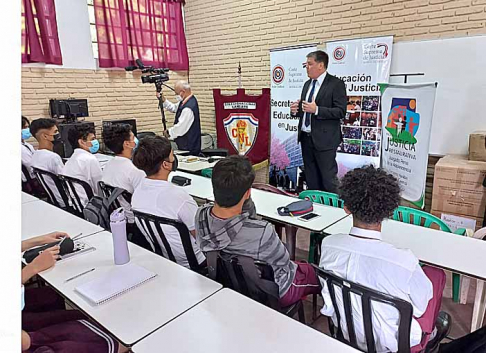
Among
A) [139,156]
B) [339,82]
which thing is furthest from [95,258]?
[339,82]

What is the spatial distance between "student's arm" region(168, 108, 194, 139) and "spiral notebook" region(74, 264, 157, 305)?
346 centimetres

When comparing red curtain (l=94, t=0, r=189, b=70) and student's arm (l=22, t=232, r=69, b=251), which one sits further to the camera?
red curtain (l=94, t=0, r=189, b=70)

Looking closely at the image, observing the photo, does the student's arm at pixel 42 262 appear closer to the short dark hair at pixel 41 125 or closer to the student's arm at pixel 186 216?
the student's arm at pixel 186 216

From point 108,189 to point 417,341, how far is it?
2.09m

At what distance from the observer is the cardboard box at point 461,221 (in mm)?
3410

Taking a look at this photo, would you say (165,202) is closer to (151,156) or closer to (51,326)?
(151,156)

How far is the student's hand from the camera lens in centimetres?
154

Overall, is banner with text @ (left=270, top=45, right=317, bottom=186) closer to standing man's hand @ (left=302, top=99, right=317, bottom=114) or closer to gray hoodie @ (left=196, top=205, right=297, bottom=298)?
standing man's hand @ (left=302, top=99, right=317, bottom=114)

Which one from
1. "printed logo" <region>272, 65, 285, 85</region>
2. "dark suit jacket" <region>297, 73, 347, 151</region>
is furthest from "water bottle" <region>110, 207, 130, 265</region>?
"printed logo" <region>272, 65, 285, 85</region>

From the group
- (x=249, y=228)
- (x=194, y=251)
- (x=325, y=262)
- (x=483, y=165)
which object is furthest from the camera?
(x=483, y=165)

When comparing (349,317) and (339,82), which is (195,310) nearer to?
(349,317)

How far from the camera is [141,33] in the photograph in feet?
18.3

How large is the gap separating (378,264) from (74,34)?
5.27 m

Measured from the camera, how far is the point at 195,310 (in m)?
1.27
